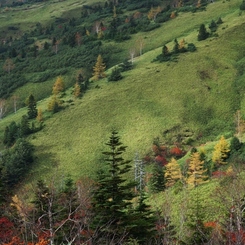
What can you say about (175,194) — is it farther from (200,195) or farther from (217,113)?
(217,113)

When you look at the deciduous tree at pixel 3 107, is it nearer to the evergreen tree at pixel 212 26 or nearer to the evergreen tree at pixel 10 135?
the evergreen tree at pixel 10 135

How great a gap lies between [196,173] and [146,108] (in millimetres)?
48218

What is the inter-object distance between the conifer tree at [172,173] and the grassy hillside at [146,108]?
21982 mm

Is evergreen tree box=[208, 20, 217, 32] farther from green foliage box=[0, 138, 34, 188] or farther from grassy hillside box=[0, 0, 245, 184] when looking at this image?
green foliage box=[0, 138, 34, 188]

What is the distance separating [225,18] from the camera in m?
166

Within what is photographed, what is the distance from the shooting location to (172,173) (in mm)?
73188

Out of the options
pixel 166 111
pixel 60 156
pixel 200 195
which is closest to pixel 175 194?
pixel 200 195

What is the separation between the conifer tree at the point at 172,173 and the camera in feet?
237

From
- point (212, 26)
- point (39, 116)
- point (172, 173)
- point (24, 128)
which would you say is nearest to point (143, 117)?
point (39, 116)

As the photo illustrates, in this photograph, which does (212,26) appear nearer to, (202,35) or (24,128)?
(202,35)

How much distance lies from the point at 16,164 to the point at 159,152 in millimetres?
39707

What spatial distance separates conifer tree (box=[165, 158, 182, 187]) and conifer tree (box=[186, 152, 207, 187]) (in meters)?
3.21

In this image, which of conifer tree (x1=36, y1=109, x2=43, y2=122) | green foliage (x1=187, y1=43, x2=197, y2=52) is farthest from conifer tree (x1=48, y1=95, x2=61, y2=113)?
green foliage (x1=187, y1=43, x2=197, y2=52)

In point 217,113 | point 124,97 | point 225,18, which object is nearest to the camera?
point 217,113
